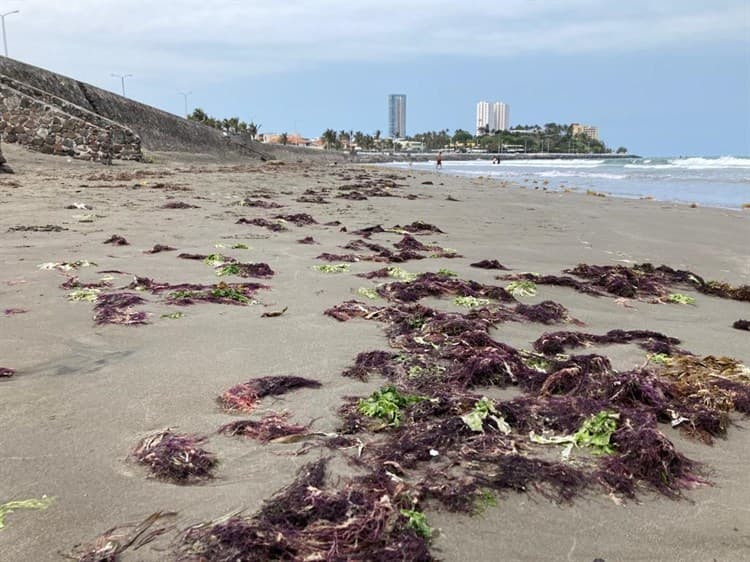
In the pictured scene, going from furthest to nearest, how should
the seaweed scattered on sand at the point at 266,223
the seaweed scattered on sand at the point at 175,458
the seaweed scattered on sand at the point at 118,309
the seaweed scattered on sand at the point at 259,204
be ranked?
the seaweed scattered on sand at the point at 259,204
the seaweed scattered on sand at the point at 266,223
the seaweed scattered on sand at the point at 118,309
the seaweed scattered on sand at the point at 175,458

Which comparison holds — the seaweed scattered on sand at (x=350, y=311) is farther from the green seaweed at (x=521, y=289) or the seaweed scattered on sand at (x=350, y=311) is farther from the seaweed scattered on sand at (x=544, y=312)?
the green seaweed at (x=521, y=289)

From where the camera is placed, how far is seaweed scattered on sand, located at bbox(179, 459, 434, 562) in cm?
167

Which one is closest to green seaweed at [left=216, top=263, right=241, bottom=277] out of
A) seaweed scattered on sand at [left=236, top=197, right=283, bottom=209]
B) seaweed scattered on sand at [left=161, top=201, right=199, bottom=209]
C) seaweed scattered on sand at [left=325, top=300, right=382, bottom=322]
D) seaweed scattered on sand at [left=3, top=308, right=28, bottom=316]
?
seaweed scattered on sand at [left=325, top=300, right=382, bottom=322]

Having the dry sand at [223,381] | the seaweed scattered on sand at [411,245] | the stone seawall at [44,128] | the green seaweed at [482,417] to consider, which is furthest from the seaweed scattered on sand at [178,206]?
the stone seawall at [44,128]

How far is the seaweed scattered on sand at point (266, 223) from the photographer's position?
8289mm

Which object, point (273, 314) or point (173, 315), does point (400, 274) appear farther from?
point (173, 315)

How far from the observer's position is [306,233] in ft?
26.9

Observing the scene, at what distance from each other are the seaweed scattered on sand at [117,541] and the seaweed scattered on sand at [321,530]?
0.12 metres

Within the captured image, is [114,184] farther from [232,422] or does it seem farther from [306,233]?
[232,422]

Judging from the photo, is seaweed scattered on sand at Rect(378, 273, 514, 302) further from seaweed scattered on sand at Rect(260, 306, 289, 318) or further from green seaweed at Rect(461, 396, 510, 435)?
green seaweed at Rect(461, 396, 510, 435)

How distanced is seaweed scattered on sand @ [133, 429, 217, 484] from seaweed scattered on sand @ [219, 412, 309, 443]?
149mm

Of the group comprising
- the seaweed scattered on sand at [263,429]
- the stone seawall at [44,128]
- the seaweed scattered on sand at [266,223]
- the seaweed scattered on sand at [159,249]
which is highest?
the stone seawall at [44,128]

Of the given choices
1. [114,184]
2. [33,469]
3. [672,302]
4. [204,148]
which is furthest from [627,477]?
[204,148]

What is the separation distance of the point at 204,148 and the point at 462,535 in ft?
133
